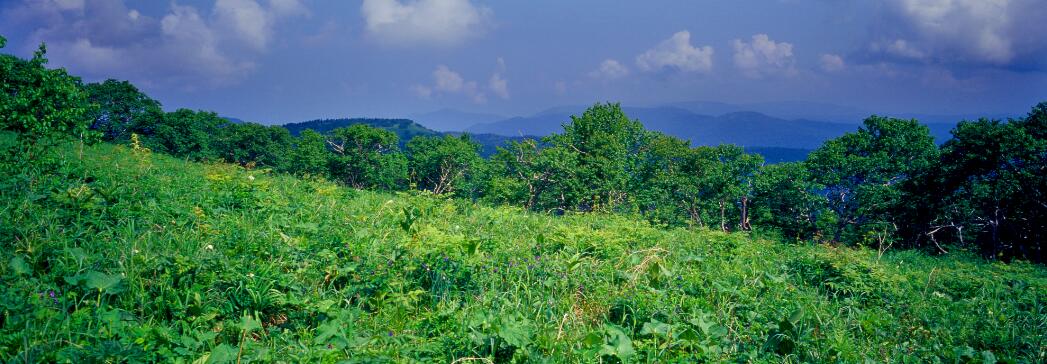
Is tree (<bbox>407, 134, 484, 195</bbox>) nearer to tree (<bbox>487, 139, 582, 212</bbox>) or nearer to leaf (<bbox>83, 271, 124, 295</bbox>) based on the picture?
tree (<bbox>487, 139, 582, 212</bbox>)

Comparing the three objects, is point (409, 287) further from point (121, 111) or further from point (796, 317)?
point (121, 111)

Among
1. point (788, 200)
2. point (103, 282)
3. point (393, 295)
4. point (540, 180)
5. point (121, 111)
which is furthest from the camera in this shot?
point (121, 111)

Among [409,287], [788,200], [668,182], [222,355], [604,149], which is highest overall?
[604,149]

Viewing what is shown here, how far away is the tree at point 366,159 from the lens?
5147 cm

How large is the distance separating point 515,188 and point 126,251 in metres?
28.5

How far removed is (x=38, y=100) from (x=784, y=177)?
1451 inches

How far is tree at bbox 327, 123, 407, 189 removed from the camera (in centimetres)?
5147

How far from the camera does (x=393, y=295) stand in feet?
14.2

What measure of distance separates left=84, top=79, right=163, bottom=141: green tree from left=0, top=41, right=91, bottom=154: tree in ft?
156

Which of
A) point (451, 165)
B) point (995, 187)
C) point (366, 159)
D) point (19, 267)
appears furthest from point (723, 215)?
point (366, 159)

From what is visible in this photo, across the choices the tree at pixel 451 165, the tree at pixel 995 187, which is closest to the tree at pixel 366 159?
the tree at pixel 451 165

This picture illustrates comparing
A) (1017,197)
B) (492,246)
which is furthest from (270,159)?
(1017,197)

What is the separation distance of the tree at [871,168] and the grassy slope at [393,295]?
72.9 feet

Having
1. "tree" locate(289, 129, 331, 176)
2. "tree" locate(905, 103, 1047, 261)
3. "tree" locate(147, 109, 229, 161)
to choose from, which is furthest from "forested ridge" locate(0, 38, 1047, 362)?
"tree" locate(147, 109, 229, 161)
